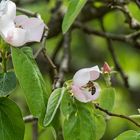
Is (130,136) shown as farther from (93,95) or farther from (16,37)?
(16,37)

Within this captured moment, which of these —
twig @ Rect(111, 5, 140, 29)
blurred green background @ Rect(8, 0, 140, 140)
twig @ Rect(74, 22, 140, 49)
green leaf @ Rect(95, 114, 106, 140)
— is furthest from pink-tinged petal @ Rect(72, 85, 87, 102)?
blurred green background @ Rect(8, 0, 140, 140)

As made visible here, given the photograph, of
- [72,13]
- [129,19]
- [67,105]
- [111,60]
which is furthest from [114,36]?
[111,60]

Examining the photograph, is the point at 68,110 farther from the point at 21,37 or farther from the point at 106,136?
the point at 106,136

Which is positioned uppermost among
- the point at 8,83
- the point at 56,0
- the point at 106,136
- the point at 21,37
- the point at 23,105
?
the point at 21,37

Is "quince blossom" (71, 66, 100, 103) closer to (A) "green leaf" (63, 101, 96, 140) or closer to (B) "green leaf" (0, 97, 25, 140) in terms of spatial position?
(A) "green leaf" (63, 101, 96, 140)

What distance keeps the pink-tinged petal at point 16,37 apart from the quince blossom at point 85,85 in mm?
190

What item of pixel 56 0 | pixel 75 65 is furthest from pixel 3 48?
pixel 75 65

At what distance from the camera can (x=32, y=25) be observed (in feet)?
5.83

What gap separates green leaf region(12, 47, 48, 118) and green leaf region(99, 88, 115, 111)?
27 cm

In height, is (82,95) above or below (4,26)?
below

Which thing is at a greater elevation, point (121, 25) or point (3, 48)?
point (3, 48)

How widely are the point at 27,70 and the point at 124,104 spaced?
3.24m

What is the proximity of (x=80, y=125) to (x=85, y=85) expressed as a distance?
0.13 metres

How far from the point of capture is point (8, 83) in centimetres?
173
